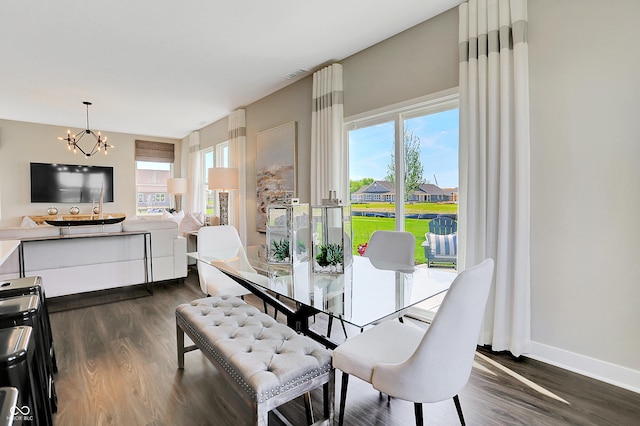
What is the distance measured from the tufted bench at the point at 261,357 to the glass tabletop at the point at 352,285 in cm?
22

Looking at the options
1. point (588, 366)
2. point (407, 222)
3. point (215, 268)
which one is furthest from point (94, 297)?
point (588, 366)

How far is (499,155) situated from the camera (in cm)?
239

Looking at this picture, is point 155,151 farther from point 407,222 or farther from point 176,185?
point 407,222

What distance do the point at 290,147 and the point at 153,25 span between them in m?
2.13

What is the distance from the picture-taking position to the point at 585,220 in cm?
213

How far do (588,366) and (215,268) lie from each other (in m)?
2.90

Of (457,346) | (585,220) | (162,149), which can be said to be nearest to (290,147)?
(585,220)

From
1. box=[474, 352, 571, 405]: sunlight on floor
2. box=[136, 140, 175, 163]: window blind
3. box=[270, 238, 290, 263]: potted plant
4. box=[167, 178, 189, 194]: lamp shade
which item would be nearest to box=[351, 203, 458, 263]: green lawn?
box=[270, 238, 290, 263]: potted plant

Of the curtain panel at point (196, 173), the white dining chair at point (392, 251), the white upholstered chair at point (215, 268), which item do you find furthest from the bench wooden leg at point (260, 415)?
the curtain panel at point (196, 173)

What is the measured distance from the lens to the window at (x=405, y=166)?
9.78 ft

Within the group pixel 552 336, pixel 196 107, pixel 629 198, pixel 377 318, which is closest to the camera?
pixel 377 318

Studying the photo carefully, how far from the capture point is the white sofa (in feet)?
→ 11.4

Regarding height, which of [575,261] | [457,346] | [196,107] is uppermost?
[196,107]

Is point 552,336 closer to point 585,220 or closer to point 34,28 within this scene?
point 585,220
